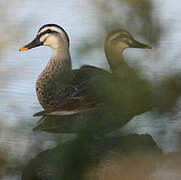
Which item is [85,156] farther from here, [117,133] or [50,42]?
[50,42]

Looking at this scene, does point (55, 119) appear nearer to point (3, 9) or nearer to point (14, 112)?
point (14, 112)

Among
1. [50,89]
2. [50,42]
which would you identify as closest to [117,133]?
[50,89]

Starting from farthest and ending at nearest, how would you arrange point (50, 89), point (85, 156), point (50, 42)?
point (50, 42) < point (50, 89) < point (85, 156)

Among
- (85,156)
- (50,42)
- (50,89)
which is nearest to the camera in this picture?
(85,156)

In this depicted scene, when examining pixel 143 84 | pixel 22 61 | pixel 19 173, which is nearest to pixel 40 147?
pixel 19 173

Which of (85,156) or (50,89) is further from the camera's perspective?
(50,89)

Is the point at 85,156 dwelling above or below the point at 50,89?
above

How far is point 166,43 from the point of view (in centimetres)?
70

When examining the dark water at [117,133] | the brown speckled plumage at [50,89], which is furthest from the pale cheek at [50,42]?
the dark water at [117,133]

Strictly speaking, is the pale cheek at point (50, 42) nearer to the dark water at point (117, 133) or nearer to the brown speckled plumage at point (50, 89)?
the brown speckled plumage at point (50, 89)

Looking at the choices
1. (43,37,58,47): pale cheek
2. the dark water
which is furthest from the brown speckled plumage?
(43,37,58,47): pale cheek

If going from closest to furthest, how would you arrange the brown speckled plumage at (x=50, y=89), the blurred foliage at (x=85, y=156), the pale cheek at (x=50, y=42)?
the blurred foliage at (x=85, y=156), the brown speckled plumage at (x=50, y=89), the pale cheek at (x=50, y=42)

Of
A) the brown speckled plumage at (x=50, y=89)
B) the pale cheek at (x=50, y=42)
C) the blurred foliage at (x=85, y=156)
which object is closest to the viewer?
the blurred foliage at (x=85, y=156)

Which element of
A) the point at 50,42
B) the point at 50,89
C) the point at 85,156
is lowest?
the point at 50,42
